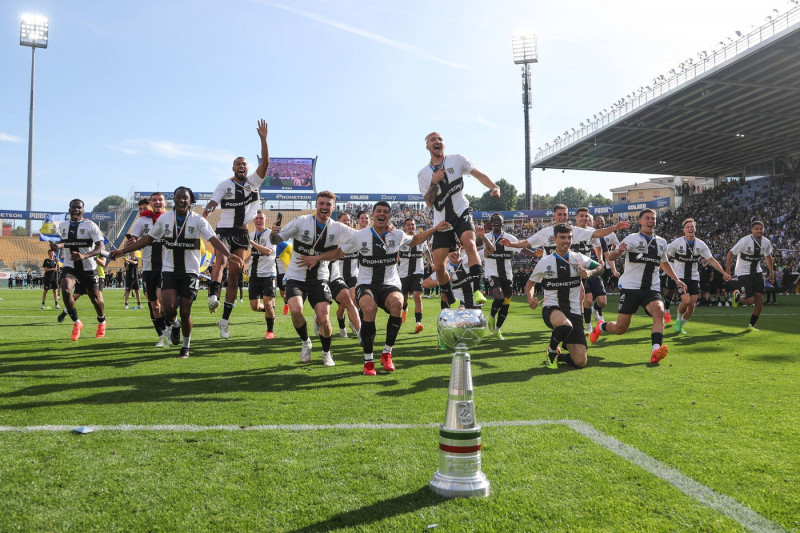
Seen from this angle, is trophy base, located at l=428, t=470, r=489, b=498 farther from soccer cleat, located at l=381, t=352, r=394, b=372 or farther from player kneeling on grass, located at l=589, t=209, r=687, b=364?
Result: player kneeling on grass, located at l=589, t=209, r=687, b=364

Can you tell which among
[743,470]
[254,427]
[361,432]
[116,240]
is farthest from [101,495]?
[116,240]

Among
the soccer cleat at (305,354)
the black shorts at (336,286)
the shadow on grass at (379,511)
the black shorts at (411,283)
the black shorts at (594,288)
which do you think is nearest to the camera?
the shadow on grass at (379,511)

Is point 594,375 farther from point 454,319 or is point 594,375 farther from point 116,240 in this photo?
point 116,240

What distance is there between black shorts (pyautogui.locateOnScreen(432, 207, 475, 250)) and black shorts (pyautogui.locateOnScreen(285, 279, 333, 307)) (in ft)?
4.94

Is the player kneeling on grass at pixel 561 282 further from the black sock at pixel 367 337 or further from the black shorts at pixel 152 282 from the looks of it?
the black shorts at pixel 152 282

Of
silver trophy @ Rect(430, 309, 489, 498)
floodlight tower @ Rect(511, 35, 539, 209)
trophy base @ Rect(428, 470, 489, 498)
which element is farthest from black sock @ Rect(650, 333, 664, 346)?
floodlight tower @ Rect(511, 35, 539, 209)

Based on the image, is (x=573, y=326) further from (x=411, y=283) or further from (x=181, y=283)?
(x=181, y=283)

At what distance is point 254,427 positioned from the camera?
3.97 metres

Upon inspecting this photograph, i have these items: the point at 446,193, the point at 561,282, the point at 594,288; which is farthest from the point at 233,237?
the point at 594,288

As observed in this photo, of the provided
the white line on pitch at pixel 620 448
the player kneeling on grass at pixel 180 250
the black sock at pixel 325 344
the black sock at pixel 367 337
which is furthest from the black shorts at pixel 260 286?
the white line on pitch at pixel 620 448

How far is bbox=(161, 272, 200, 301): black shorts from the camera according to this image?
7.29m

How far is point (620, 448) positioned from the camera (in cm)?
349

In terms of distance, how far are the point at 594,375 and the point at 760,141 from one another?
41064mm

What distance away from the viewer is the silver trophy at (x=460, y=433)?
276cm
